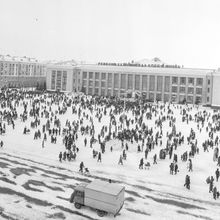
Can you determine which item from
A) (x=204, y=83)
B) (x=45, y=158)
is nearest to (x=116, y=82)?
(x=204, y=83)

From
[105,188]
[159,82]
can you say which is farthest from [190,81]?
[105,188]

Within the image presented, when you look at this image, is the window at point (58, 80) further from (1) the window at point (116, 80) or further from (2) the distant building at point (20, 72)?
(1) the window at point (116, 80)

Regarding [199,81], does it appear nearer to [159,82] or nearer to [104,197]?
[159,82]

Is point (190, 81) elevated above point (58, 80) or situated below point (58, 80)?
above

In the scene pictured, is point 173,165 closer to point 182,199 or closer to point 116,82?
point 182,199

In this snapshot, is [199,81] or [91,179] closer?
[91,179]

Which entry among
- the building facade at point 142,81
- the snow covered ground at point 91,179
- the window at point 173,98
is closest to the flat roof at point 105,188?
the snow covered ground at point 91,179

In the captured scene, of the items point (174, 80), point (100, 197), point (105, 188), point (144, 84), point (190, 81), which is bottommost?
point (100, 197)
